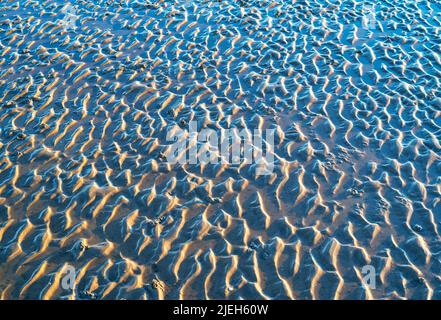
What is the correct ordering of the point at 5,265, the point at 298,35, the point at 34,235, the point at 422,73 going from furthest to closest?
the point at 298,35 → the point at 422,73 → the point at 34,235 → the point at 5,265

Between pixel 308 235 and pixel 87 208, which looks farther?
pixel 87 208

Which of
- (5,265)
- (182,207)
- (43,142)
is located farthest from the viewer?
A: (43,142)

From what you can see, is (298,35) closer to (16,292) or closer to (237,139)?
(237,139)
